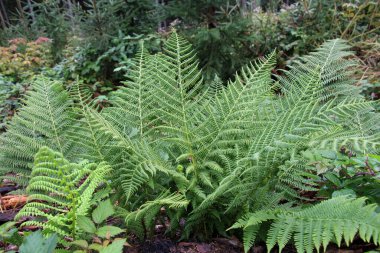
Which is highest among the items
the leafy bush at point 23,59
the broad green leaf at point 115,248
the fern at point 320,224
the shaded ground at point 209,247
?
the broad green leaf at point 115,248

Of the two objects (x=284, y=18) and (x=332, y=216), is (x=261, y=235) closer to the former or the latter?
(x=332, y=216)

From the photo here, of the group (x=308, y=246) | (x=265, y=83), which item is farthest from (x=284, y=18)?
(x=308, y=246)

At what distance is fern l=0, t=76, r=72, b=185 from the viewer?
1496 mm

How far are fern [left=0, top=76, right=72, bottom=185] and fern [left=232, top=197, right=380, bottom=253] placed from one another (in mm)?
894

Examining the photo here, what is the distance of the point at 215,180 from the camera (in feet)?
4.53

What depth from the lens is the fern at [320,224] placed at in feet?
3.22

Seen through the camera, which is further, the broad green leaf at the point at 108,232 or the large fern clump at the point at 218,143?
the large fern clump at the point at 218,143

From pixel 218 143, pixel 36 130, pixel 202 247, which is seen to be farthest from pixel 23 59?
pixel 202 247

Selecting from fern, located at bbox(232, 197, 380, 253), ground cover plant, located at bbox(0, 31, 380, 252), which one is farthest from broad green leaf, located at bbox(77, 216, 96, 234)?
fern, located at bbox(232, 197, 380, 253)

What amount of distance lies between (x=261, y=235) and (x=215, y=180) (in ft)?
0.87

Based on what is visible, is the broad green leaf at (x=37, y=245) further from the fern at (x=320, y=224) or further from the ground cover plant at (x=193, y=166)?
the fern at (x=320, y=224)

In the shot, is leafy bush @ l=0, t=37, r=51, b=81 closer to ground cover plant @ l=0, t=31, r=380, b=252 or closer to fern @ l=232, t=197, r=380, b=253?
ground cover plant @ l=0, t=31, r=380, b=252

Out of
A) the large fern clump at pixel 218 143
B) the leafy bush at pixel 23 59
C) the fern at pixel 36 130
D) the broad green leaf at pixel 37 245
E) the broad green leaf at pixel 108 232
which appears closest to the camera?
the broad green leaf at pixel 37 245

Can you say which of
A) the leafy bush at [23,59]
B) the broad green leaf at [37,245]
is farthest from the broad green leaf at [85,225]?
the leafy bush at [23,59]
